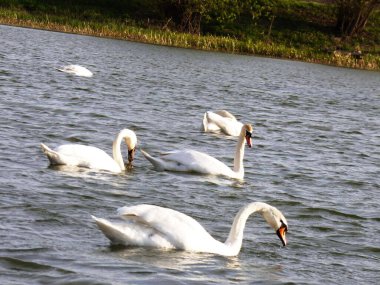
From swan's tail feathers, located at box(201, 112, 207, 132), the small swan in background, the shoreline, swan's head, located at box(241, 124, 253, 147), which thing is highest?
swan's head, located at box(241, 124, 253, 147)

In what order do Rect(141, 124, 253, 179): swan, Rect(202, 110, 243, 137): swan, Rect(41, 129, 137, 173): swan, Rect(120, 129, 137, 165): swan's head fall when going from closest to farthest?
Rect(41, 129, 137, 173): swan
Rect(141, 124, 253, 179): swan
Rect(120, 129, 137, 165): swan's head
Rect(202, 110, 243, 137): swan

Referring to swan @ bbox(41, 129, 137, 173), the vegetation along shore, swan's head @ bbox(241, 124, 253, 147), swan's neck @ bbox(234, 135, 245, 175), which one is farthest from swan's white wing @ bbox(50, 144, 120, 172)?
the vegetation along shore

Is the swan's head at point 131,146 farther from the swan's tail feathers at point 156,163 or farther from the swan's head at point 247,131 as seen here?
the swan's head at point 247,131

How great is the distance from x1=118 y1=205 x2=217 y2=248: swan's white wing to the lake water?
115 millimetres

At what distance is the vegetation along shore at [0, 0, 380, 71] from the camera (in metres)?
49.2

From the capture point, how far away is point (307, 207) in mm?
11742

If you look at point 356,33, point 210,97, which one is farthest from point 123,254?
point 356,33

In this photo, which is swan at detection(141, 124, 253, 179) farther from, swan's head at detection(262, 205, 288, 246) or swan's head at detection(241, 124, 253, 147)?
swan's head at detection(262, 205, 288, 246)

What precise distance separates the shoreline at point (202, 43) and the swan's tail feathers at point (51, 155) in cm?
3590

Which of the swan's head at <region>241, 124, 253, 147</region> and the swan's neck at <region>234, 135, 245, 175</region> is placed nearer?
the swan's neck at <region>234, 135, 245, 175</region>

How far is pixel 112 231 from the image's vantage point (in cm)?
834

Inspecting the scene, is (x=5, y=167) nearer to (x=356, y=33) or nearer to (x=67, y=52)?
(x=67, y=52)

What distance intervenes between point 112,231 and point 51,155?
3.85m

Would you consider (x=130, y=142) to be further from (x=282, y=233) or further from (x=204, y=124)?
(x=204, y=124)
